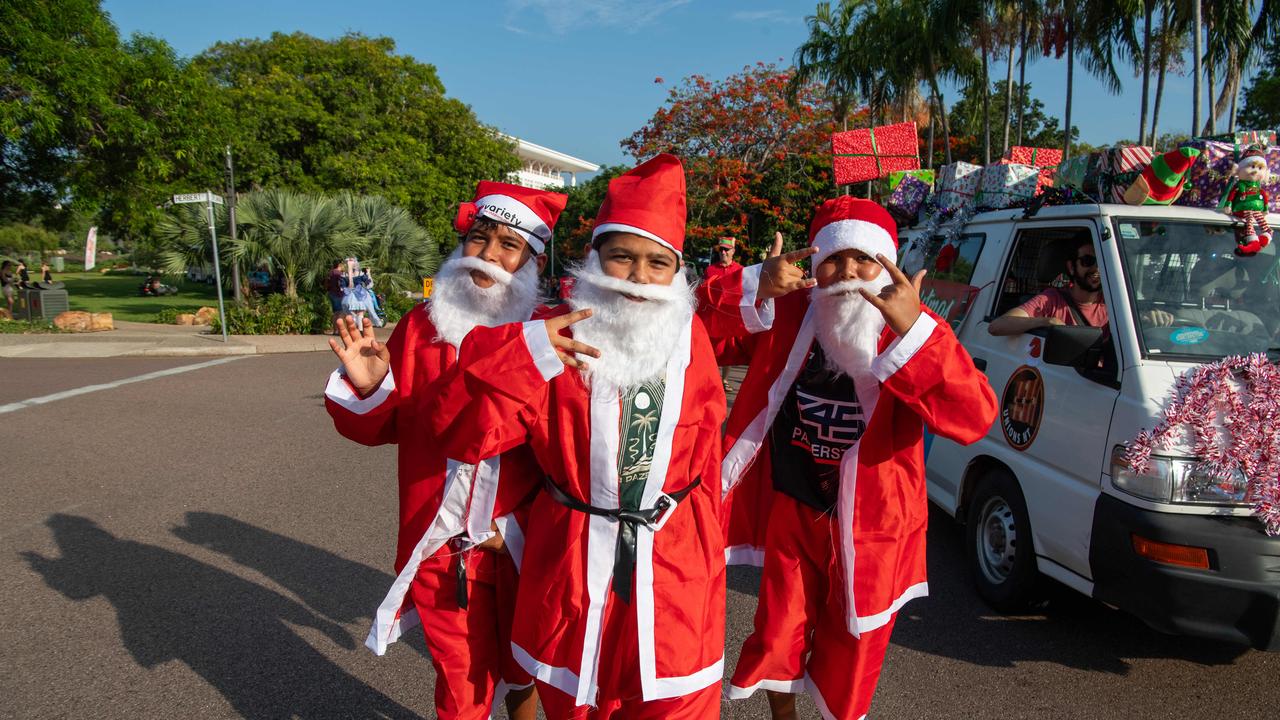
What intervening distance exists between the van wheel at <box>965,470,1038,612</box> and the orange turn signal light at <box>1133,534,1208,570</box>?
2.45ft

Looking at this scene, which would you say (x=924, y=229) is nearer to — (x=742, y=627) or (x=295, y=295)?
(x=742, y=627)

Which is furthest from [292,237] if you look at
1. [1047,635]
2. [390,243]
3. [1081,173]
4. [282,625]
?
[1047,635]

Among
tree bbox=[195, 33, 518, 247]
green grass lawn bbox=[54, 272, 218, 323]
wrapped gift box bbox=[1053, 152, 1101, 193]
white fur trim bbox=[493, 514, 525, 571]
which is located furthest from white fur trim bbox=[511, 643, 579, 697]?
tree bbox=[195, 33, 518, 247]

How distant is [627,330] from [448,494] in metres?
0.76

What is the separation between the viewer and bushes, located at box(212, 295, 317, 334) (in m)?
16.6

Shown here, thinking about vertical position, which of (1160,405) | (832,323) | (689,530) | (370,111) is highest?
(370,111)

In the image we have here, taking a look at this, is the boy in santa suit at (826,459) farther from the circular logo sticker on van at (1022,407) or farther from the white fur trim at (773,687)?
the circular logo sticker on van at (1022,407)

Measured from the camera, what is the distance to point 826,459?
2.53m

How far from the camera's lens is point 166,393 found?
979cm

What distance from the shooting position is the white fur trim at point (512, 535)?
7.72ft

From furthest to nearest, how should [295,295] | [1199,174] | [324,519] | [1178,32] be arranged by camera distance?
[295,295]
[1178,32]
[324,519]
[1199,174]

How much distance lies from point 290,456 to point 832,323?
5.92m

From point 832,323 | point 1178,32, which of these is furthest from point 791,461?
point 1178,32

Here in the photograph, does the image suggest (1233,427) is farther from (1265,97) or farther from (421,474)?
(1265,97)
